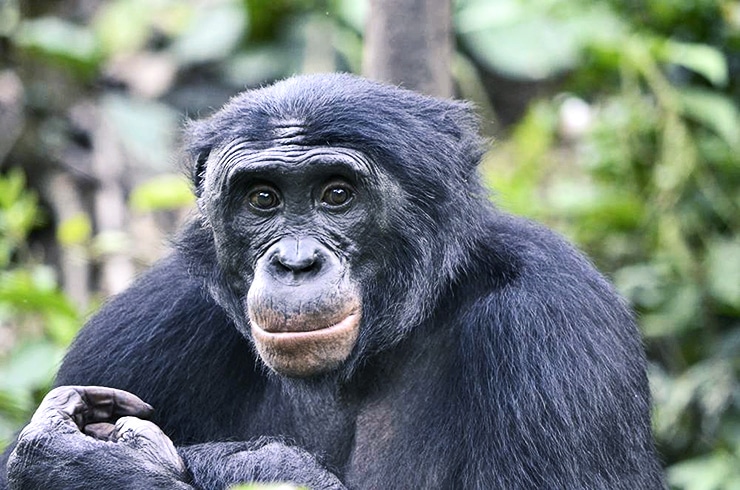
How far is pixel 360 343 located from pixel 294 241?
0.57 meters

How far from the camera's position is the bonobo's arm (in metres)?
4.96

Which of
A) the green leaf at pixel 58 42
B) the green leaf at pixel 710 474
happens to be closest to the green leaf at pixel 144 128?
the green leaf at pixel 58 42

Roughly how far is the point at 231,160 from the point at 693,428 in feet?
16.6

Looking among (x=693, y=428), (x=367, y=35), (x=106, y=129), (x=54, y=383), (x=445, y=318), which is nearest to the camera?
(x=445, y=318)

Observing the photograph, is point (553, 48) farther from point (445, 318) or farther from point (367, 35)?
point (445, 318)

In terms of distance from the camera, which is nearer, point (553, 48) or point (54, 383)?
A: point (54, 383)

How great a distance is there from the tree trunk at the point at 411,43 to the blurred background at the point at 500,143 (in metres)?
0.60

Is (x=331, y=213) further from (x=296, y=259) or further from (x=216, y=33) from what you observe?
(x=216, y=33)

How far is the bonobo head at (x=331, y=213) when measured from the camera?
4.85 metres

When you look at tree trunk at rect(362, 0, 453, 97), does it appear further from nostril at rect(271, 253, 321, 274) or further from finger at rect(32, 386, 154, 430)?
finger at rect(32, 386, 154, 430)

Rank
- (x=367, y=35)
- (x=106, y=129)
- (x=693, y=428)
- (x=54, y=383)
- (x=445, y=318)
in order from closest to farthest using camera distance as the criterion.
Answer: (x=445, y=318), (x=54, y=383), (x=367, y=35), (x=693, y=428), (x=106, y=129)

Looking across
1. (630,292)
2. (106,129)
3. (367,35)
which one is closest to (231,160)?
(367,35)

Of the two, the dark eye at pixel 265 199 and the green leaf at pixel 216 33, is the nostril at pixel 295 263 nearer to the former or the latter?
the dark eye at pixel 265 199

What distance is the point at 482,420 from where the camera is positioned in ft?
16.6
